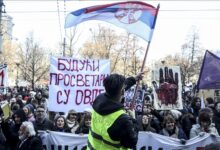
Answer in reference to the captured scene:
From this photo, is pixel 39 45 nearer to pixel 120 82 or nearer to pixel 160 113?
pixel 160 113

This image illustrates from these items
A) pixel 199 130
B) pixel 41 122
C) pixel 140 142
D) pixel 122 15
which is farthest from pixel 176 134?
pixel 41 122

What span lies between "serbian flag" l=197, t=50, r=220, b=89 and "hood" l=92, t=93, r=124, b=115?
5670 millimetres

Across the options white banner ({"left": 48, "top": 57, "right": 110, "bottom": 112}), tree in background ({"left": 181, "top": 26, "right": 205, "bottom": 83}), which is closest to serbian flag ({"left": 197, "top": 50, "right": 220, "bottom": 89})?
white banner ({"left": 48, "top": 57, "right": 110, "bottom": 112})

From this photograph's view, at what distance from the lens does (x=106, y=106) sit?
3939 mm

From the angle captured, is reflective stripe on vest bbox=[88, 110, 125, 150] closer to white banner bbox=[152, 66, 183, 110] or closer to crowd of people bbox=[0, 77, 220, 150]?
crowd of people bbox=[0, 77, 220, 150]

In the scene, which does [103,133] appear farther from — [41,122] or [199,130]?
[41,122]

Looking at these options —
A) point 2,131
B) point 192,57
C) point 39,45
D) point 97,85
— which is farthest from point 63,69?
point 39,45

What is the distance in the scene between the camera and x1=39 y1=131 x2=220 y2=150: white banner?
24.0 ft

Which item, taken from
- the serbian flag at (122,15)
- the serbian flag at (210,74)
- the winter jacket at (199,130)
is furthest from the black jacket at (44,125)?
the serbian flag at (210,74)

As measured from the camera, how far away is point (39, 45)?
62188 mm

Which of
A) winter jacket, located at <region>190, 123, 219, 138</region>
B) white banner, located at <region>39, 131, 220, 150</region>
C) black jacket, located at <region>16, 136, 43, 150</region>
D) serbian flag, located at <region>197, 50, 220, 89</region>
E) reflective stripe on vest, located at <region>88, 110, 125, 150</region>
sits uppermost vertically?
serbian flag, located at <region>197, 50, 220, 89</region>

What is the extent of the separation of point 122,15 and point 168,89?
10.5 feet

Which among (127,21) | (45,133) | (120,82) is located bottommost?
(45,133)

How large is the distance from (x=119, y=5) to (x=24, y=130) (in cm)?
238
